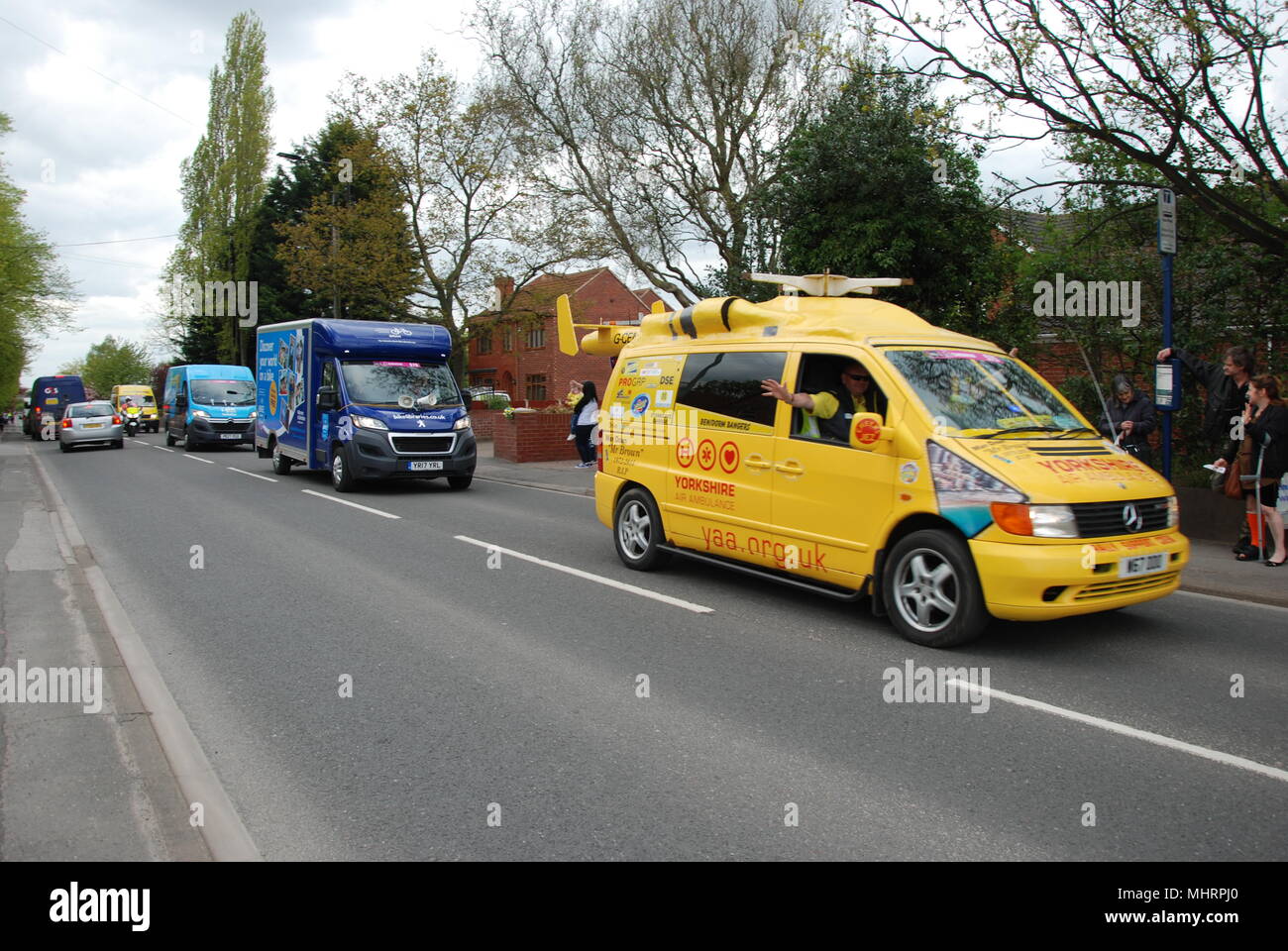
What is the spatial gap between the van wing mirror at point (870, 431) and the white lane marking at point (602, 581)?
176 centimetres

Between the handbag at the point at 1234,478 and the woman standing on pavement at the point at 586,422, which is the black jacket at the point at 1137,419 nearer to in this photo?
the handbag at the point at 1234,478

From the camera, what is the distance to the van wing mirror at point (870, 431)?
617 centimetres

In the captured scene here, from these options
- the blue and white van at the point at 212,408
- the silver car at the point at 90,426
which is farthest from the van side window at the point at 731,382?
the silver car at the point at 90,426

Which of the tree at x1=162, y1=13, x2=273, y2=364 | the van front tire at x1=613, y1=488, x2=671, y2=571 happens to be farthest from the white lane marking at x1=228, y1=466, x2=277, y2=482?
the tree at x1=162, y1=13, x2=273, y2=364

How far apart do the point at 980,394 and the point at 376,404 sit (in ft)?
35.1

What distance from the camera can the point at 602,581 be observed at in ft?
26.9

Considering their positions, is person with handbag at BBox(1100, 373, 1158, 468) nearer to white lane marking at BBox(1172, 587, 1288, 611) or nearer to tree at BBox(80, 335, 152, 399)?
white lane marking at BBox(1172, 587, 1288, 611)

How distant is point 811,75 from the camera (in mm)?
23062

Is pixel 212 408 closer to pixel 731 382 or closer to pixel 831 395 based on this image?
pixel 731 382

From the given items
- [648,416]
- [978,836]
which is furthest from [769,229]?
[978,836]

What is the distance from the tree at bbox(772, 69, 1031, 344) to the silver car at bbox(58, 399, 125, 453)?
24.4 meters

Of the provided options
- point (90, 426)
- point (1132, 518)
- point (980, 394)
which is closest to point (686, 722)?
point (1132, 518)
